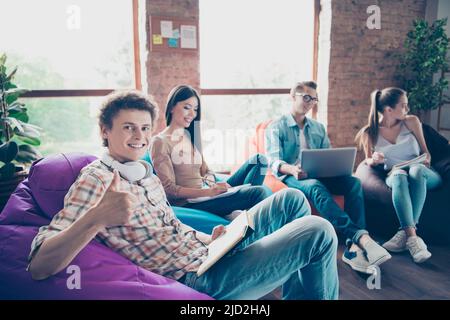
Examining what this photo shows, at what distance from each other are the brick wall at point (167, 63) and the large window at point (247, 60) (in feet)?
0.84

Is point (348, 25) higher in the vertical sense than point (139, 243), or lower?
higher

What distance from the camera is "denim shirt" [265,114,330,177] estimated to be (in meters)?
2.99

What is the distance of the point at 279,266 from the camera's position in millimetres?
1242

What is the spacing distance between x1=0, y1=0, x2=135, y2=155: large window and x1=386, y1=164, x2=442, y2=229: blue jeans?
252cm

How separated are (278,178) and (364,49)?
7.60 ft

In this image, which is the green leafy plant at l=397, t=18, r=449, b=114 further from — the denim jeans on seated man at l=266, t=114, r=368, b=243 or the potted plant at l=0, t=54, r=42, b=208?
the potted plant at l=0, t=54, r=42, b=208

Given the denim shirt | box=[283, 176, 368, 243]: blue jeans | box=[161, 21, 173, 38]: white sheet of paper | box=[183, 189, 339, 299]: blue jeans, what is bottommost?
box=[283, 176, 368, 243]: blue jeans

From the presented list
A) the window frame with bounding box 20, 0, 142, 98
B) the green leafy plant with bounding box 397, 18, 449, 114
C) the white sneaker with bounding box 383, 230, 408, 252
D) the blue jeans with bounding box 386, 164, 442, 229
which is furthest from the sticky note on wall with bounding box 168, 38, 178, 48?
the green leafy plant with bounding box 397, 18, 449, 114

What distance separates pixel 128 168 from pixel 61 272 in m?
0.37

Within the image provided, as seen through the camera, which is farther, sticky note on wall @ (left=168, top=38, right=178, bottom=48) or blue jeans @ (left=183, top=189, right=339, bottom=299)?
sticky note on wall @ (left=168, top=38, right=178, bottom=48)

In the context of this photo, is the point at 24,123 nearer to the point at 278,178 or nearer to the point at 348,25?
the point at 278,178

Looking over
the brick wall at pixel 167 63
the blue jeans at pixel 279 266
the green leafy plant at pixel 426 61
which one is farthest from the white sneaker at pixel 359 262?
the green leafy plant at pixel 426 61
